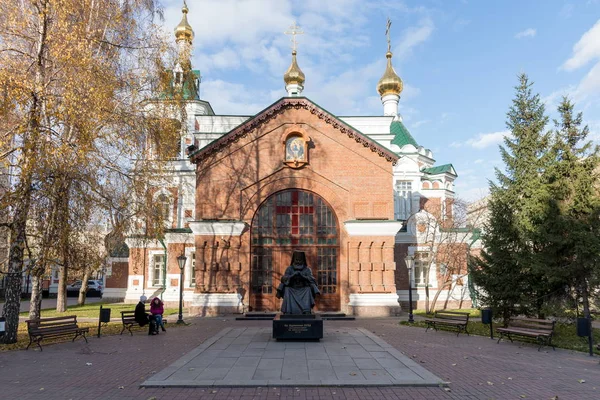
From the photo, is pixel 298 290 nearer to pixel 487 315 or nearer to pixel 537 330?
pixel 487 315

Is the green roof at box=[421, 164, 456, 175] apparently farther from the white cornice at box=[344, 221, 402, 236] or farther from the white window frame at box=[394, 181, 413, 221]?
the white cornice at box=[344, 221, 402, 236]

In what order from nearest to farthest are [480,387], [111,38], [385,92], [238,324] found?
[480,387] → [111,38] → [238,324] → [385,92]

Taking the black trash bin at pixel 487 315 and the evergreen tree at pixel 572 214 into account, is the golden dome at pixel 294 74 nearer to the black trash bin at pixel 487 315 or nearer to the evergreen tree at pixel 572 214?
the evergreen tree at pixel 572 214

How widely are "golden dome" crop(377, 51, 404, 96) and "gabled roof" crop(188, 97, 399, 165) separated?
16.9 m

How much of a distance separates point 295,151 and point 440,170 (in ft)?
56.4

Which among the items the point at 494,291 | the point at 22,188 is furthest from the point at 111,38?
the point at 494,291

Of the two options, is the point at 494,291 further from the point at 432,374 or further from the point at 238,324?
the point at 238,324

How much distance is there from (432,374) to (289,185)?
14.3 meters

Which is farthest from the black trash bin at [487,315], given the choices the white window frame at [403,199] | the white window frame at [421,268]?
the white window frame at [403,199]

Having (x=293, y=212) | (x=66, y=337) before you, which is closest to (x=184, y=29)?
(x=293, y=212)

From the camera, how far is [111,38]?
16.1 m

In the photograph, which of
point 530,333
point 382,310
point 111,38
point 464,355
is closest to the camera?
point 464,355

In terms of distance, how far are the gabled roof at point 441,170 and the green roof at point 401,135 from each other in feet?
8.08

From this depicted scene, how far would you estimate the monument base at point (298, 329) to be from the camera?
41.7 feet
